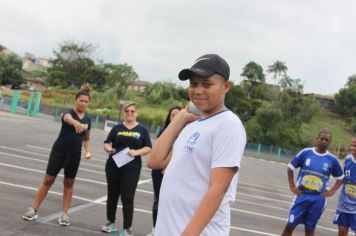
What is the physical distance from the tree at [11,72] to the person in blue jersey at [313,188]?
348 ft

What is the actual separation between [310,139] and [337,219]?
6474cm

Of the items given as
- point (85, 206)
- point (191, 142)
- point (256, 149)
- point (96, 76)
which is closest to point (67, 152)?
point (85, 206)

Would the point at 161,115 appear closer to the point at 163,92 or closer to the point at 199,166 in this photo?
the point at 163,92

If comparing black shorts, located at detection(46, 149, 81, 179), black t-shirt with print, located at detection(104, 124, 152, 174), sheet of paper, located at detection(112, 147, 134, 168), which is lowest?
black shorts, located at detection(46, 149, 81, 179)

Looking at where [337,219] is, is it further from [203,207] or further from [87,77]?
[87,77]

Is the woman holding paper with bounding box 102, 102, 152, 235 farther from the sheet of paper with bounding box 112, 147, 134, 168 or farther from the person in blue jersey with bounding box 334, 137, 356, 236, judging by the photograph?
the person in blue jersey with bounding box 334, 137, 356, 236

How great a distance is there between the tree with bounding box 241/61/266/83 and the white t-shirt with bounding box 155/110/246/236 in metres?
103

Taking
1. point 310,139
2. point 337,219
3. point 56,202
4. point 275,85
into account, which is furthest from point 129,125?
point 275,85

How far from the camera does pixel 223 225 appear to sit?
2680mm

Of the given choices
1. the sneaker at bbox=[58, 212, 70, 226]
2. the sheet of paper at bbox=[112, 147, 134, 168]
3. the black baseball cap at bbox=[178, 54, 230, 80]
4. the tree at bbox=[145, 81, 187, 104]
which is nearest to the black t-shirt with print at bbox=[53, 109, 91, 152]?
the sheet of paper at bbox=[112, 147, 134, 168]

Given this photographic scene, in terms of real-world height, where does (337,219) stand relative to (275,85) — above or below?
below

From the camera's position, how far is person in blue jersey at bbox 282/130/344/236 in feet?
23.0

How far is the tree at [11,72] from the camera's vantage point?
107 m

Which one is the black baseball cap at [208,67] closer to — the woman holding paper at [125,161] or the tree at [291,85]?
the woman holding paper at [125,161]
